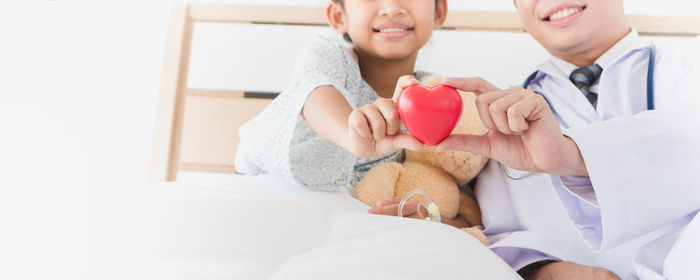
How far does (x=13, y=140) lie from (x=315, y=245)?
1557 millimetres

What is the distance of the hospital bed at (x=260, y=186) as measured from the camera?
0.55 m

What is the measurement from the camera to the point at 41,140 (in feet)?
5.79

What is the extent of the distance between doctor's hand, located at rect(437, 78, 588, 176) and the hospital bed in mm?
140

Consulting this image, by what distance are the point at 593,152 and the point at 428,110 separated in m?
0.26

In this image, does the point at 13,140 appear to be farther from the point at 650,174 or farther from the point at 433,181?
the point at 650,174

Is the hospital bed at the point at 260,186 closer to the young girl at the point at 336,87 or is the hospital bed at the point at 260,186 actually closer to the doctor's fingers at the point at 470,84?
the young girl at the point at 336,87

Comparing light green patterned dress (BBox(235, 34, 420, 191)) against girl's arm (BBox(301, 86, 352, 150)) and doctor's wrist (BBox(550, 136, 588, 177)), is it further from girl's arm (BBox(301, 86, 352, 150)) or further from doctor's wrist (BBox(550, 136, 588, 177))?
doctor's wrist (BBox(550, 136, 588, 177))

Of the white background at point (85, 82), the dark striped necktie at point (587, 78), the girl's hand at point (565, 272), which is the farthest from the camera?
the white background at point (85, 82)

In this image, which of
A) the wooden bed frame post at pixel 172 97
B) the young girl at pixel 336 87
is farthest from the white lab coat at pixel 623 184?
the wooden bed frame post at pixel 172 97

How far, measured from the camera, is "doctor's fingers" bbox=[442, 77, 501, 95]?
25.6 inches

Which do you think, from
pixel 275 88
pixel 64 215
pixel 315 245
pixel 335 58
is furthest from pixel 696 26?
pixel 64 215

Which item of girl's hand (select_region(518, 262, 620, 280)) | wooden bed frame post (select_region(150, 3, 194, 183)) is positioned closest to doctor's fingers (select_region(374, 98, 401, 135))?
girl's hand (select_region(518, 262, 620, 280))

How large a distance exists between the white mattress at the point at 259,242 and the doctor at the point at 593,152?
0.17 meters

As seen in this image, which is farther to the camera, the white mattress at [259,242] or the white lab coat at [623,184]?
the white lab coat at [623,184]
